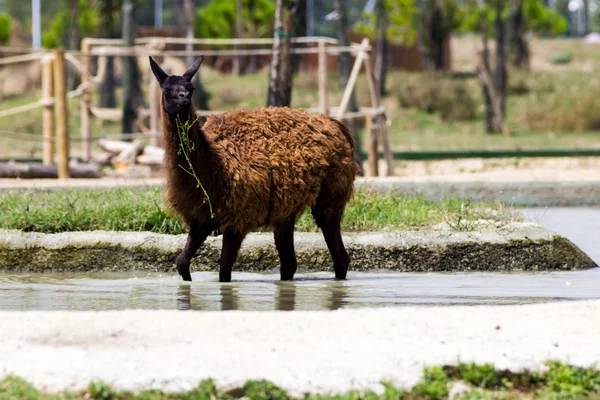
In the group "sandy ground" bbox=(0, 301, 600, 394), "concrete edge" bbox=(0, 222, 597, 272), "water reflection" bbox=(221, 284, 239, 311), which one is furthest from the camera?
"concrete edge" bbox=(0, 222, 597, 272)

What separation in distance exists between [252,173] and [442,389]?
3.81 meters

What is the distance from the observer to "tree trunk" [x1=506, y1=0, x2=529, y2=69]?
147 feet

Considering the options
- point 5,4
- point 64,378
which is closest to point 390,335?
point 64,378

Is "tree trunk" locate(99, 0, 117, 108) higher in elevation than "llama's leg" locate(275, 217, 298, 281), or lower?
higher

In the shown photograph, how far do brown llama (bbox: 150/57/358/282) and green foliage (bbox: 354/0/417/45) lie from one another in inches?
1628

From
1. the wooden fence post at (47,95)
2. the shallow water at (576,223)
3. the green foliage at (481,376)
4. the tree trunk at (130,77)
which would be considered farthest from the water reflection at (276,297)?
the tree trunk at (130,77)

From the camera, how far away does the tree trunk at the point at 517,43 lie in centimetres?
4466

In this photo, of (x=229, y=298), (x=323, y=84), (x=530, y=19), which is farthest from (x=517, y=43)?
(x=229, y=298)

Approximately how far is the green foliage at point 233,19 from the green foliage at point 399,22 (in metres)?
4.46

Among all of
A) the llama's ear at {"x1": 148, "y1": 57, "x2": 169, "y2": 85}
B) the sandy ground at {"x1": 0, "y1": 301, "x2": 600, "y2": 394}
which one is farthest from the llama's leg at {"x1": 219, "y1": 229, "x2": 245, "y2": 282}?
the sandy ground at {"x1": 0, "y1": 301, "x2": 600, "y2": 394}

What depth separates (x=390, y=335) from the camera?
5758 mm

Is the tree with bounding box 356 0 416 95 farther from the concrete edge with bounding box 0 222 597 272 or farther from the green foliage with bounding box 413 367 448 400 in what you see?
the green foliage with bounding box 413 367 448 400

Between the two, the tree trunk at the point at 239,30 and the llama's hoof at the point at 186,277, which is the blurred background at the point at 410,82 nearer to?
the tree trunk at the point at 239,30

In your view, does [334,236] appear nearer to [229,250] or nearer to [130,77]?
[229,250]
